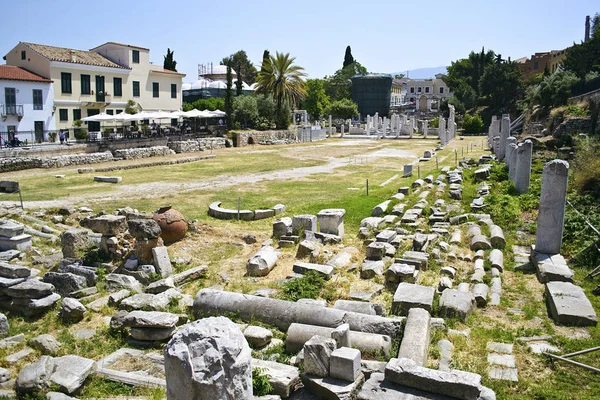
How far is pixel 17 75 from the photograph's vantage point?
139 feet

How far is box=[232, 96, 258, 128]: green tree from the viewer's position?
5672cm

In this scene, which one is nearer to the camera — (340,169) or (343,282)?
(343,282)

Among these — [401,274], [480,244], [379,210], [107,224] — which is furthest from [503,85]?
[107,224]

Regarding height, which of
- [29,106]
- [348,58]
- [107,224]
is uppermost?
[348,58]

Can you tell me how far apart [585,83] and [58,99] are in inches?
1720

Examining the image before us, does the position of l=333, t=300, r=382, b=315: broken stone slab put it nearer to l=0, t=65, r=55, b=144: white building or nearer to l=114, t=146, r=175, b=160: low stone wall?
l=114, t=146, r=175, b=160: low stone wall

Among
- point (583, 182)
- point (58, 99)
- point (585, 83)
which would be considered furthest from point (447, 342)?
point (58, 99)

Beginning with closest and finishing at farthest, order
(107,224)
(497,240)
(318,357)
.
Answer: (318,357) < (107,224) < (497,240)

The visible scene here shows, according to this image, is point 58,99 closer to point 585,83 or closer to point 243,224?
point 243,224

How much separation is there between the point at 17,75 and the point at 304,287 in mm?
40802

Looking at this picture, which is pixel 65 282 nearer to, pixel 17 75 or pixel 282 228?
pixel 282 228

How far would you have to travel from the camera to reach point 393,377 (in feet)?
21.6

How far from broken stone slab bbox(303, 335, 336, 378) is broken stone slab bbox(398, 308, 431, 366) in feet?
3.80

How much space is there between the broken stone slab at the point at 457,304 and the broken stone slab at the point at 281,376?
3.54 m
